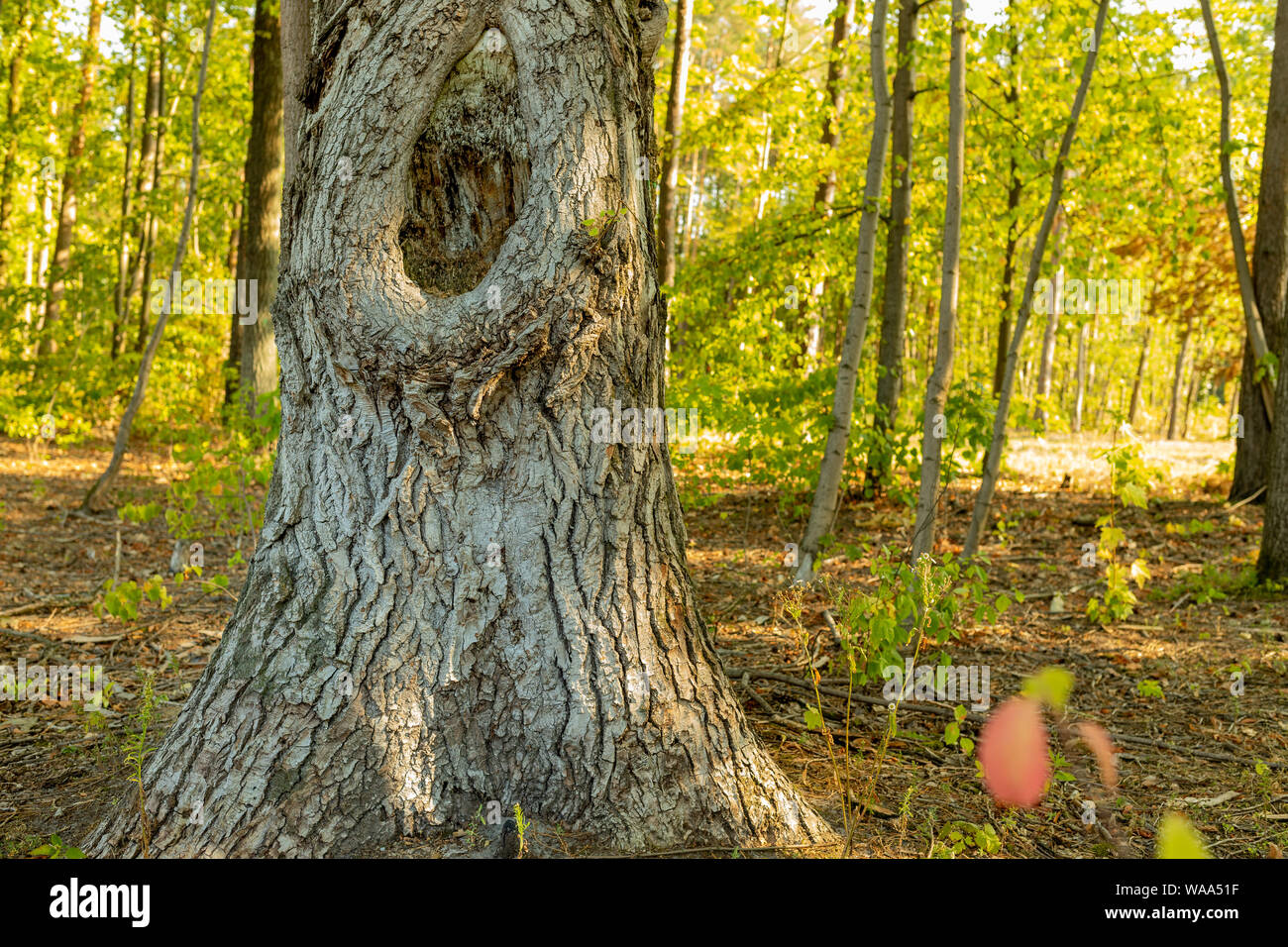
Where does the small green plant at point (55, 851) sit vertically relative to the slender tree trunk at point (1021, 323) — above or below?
below

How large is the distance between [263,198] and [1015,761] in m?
8.99

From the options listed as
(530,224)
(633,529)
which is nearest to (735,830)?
(633,529)

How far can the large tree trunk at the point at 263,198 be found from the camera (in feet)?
29.8

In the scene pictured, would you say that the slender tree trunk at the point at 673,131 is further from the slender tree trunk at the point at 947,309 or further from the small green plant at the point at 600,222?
the small green plant at the point at 600,222

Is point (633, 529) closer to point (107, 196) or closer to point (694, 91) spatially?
point (694, 91)

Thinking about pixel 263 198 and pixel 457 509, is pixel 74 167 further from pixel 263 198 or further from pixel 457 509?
pixel 457 509

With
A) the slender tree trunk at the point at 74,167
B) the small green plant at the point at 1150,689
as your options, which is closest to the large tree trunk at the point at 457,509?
the small green plant at the point at 1150,689

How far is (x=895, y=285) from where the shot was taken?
8.44 meters

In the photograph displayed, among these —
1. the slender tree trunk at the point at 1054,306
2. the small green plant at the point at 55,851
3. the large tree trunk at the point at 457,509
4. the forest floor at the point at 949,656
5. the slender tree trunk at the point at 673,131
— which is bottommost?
the small green plant at the point at 55,851

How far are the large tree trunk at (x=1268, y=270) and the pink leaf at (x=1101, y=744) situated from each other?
5.11 m

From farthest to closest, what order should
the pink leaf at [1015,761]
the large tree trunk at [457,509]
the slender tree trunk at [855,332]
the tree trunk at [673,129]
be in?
the tree trunk at [673,129] → the slender tree trunk at [855,332] → the pink leaf at [1015,761] → the large tree trunk at [457,509]

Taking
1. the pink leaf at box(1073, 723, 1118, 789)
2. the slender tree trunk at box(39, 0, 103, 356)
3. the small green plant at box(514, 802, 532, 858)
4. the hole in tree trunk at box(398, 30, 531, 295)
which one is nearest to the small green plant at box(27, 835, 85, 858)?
the small green plant at box(514, 802, 532, 858)
